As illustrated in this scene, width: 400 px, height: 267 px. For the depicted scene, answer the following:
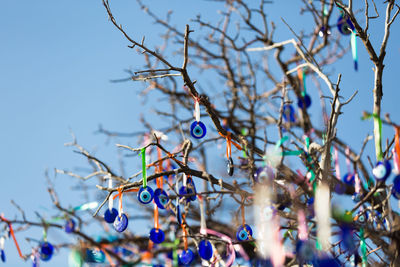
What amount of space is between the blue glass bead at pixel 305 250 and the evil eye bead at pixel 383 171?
435 mm

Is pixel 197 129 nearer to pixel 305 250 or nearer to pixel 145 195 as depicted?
pixel 145 195

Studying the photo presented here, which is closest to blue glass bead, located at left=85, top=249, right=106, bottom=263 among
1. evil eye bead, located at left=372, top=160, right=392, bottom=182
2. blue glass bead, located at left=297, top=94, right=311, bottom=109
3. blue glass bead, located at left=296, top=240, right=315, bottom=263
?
blue glass bead, located at left=296, top=240, right=315, bottom=263

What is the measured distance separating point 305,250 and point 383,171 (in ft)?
1.64

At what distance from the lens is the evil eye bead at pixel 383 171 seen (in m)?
2.14

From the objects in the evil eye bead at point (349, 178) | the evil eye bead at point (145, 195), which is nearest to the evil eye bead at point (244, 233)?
the evil eye bead at point (145, 195)

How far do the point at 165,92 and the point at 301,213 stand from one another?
369 cm

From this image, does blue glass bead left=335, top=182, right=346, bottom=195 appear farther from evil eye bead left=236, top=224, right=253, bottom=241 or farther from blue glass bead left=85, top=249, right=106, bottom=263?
blue glass bead left=85, top=249, right=106, bottom=263

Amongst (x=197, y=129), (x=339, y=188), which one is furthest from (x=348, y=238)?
(x=197, y=129)

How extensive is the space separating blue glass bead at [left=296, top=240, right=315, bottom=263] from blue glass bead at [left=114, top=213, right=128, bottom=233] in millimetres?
994

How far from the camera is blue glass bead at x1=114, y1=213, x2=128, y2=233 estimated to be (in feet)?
8.75

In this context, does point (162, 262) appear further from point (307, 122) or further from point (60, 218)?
point (307, 122)

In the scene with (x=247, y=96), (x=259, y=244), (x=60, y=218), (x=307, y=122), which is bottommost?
(x=259, y=244)

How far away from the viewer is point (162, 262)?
9.37 ft

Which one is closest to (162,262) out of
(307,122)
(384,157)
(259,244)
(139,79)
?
(259,244)
